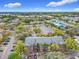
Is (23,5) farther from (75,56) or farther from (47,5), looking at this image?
(75,56)

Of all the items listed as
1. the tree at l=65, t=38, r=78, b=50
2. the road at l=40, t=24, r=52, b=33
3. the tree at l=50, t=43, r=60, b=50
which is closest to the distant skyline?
the road at l=40, t=24, r=52, b=33

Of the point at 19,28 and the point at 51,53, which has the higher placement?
the point at 19,28

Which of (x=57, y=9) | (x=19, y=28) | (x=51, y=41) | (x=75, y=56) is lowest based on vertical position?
(x=75, y=56)

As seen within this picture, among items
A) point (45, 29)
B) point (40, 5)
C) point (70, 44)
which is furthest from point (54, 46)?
point (40, 5)

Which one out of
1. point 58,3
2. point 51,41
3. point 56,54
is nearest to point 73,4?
point 58,3

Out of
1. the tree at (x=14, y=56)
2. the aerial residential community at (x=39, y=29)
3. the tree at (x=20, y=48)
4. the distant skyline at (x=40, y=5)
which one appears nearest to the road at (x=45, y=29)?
the aerial residential community at (x=39, y=29)

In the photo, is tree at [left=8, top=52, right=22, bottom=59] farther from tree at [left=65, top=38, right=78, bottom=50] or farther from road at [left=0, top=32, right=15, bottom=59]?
tree at [left=65, top=38, right=78, bottom=50]

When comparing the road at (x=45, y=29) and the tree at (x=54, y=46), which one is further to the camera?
the road at (x=45, y=29)

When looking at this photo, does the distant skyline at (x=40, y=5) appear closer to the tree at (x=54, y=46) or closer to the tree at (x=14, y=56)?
the tree at (x=54, y=46)
